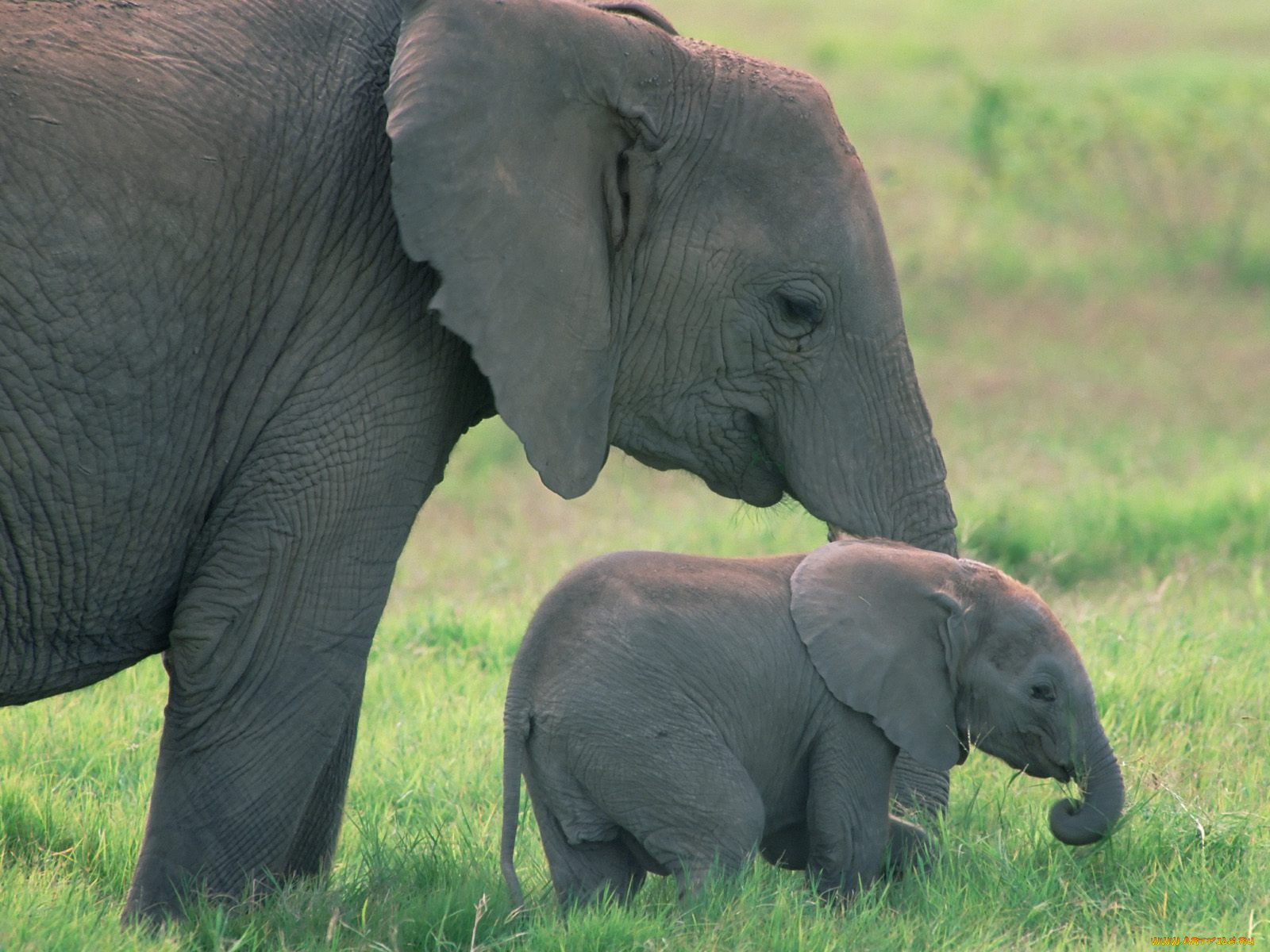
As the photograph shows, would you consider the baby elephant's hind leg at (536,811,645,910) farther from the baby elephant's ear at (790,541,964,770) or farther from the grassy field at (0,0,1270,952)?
the baby elephant's ear at (790,541,964,770)

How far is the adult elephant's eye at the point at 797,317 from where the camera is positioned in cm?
397

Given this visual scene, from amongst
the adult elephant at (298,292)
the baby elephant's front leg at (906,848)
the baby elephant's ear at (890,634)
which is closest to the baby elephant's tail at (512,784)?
the adult elephant at (298,292)

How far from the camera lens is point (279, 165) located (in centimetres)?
348

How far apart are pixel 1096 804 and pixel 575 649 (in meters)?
1.31

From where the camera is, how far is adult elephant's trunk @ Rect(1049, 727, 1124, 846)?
4.02 m

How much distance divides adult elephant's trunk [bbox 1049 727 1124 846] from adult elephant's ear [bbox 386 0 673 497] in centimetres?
139

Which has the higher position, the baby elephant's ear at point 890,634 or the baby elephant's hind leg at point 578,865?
the baby elephant's ear at point 890,634

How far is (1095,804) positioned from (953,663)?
1.53 ft

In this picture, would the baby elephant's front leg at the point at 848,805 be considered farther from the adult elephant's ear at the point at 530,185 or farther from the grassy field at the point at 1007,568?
the adult elephant's ear at the point at 530,185

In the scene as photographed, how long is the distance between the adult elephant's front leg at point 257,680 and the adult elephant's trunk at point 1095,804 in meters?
1.71

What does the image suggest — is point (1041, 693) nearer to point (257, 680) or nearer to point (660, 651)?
point (660, 651)

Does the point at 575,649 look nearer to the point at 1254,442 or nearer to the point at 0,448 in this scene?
the point at 0,448

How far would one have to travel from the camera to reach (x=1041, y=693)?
4023mm

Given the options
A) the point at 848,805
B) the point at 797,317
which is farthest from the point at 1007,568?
the point at 797,317
